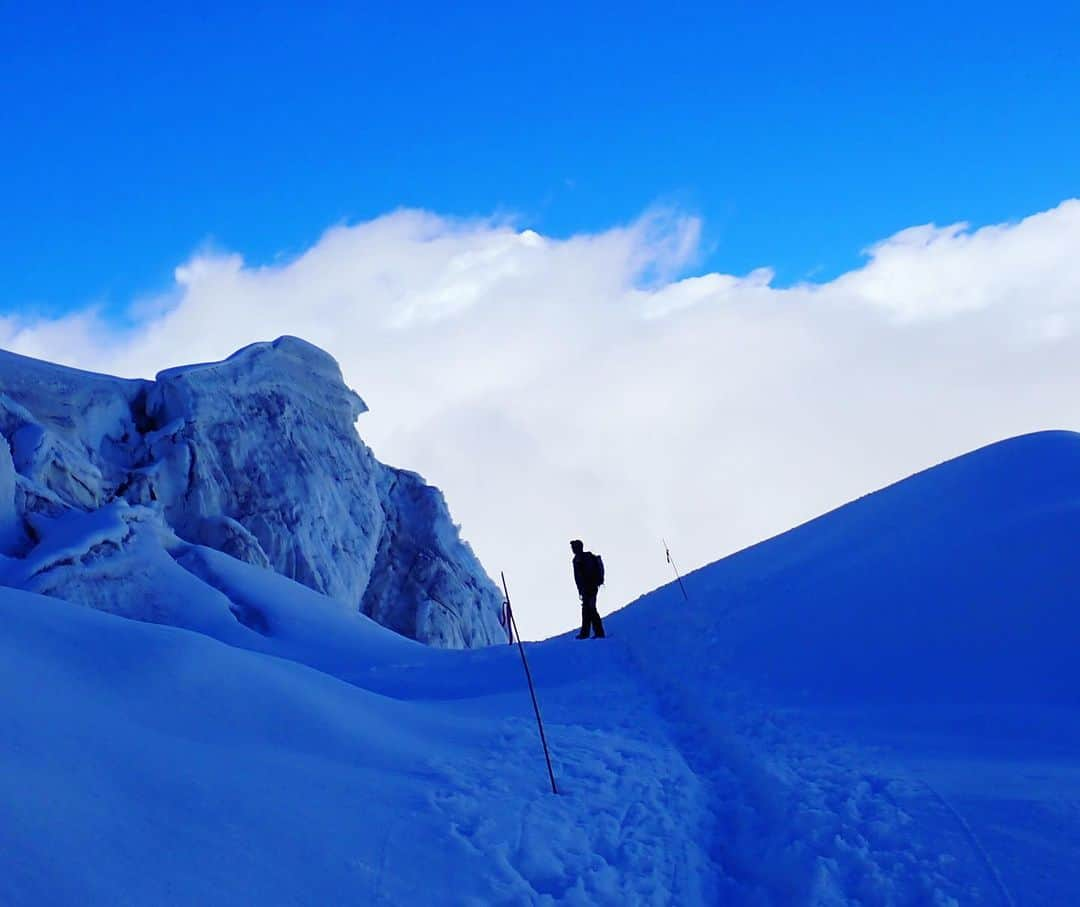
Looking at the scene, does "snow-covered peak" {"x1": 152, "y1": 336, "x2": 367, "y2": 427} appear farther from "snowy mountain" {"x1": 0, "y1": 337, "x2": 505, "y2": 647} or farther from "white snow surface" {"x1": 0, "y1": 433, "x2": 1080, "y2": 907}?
"white snow surface" {"x1": 0, "y1": 433, "x2": 1080, "y2": 907}

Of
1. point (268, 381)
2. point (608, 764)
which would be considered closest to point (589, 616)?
point (608, 764)

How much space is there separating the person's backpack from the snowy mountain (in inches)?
252

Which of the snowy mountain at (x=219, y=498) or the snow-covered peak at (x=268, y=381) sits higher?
the snow-covered peak at (x=268, y=381)

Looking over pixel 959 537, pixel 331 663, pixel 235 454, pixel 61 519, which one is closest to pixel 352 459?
pixel 235 454

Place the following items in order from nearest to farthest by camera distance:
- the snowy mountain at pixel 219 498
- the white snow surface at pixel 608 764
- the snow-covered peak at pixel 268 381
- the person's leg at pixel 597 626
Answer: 1. the white snow surface at pixel 608 764
2. the person's leg at pixel 597 626
3. the snowy mountain at pixel 219 498
4. the snow-covered peak at pixel 268 381

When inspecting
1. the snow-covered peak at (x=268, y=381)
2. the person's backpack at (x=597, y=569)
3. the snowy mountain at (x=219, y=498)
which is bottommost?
the person's backpack at (x=597, y=569)

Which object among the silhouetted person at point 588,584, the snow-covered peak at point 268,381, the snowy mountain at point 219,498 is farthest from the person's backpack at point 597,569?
the snow-covered peak at point 268,381

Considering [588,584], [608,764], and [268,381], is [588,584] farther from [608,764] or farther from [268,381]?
[268,381]

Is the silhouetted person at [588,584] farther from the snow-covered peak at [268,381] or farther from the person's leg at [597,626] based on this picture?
the snow-covered peak at [268,381]

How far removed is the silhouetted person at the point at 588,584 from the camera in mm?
16062

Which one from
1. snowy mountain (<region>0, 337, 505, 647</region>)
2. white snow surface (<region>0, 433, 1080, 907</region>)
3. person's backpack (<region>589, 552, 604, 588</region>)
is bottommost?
white snow surface (<region>0, 433, 1080, 907</region>)

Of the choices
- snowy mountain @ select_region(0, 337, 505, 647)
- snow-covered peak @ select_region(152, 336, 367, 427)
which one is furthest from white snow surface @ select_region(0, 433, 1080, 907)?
snow-covered peak @ select_region(152, 336, 367, 427)

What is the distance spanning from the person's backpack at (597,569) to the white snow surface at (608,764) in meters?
2.81

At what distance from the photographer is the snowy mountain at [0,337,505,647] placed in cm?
1812
